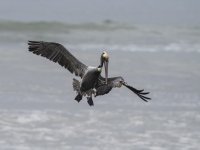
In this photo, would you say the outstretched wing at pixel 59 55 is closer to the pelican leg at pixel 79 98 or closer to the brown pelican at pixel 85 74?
the brown pelican at pixel 85 74

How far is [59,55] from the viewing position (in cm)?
1614

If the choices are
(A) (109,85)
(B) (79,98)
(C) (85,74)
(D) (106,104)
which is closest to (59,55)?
(C) (85,74)

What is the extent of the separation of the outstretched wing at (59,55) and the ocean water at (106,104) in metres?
4.50

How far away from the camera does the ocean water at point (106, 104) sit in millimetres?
21312

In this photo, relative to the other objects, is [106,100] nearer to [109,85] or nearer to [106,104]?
[106,104]

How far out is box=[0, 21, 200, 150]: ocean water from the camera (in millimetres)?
21312

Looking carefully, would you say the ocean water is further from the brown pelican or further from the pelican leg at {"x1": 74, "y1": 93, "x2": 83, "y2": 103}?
the pelican leg at {"x1": 74, "y1": 93, "x2": 83, "y2": 103}

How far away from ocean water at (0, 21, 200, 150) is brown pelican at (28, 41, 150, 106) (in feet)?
14.8

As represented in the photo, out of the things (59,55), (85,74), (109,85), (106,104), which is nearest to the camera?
(109,85)

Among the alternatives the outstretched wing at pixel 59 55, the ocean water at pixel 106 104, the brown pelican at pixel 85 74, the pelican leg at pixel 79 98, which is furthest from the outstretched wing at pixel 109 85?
the ocean water at pixel 106 104

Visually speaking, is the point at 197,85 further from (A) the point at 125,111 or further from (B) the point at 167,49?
(B) the point at 167,49

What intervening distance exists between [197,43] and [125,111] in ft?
58.6

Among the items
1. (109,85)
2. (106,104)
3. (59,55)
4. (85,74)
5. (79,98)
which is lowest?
(79,98)

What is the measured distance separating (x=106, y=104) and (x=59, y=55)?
29.2 ft
